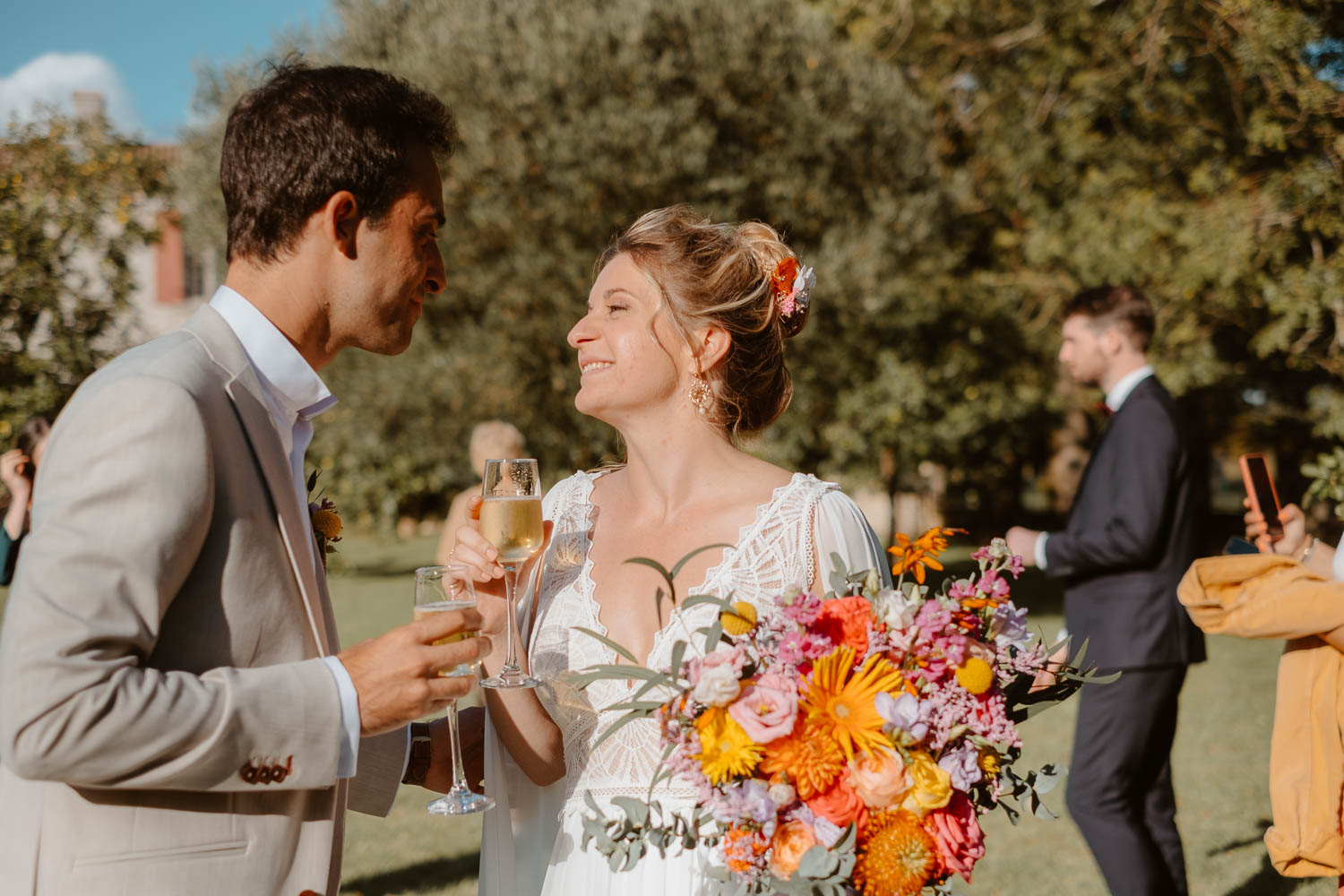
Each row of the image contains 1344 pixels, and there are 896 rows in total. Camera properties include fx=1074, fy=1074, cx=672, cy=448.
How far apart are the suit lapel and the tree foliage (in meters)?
9.27

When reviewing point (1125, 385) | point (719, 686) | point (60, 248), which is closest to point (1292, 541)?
point (1125, 385)

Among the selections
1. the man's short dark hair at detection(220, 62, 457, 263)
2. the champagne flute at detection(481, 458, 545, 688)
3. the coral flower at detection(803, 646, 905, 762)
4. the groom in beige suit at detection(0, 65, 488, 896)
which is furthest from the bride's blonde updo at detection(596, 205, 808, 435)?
the coral flower at detection(803, 646, 905, 762)

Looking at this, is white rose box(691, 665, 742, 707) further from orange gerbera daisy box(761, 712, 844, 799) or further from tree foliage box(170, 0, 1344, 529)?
tree foliage box(170, 0, 1344, 529)

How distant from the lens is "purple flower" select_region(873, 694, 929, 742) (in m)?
1.78

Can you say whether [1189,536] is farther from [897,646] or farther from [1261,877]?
[897,646]

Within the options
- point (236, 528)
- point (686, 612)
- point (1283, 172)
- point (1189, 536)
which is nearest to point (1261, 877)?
point (1189, 536)

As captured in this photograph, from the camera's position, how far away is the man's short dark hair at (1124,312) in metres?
4.96

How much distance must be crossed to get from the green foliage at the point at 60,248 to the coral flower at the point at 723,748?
8037 millimetres

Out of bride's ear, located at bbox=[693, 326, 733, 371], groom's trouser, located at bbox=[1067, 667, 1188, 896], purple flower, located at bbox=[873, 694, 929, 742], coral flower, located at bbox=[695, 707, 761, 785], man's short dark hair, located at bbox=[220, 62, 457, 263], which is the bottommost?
groom's trouser, located at bbox=[1067, 667, 1188, 896]

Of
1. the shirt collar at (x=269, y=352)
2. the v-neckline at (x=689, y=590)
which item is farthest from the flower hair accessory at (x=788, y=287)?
the shirt collar at (x=269, y=352)

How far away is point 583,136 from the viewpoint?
39.7 feet

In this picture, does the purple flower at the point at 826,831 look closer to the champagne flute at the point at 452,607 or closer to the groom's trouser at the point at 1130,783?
the champagne flute at the point at 452,607

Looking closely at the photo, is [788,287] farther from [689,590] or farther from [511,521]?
[511,521]

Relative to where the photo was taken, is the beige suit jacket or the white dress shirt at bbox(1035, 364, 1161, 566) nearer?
the beige suit jacket
